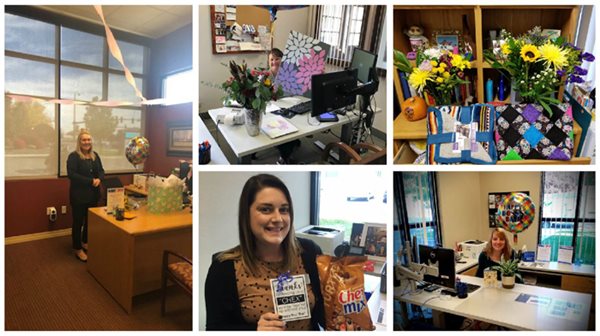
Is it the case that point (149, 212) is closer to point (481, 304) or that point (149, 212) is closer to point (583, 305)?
point (481, 304)

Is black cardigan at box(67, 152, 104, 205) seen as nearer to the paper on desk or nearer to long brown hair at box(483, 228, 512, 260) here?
long brown hair at box(483, 228, 512, 260)

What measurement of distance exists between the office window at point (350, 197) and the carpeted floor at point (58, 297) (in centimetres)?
71

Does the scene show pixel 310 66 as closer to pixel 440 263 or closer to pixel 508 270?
pixel 440 263

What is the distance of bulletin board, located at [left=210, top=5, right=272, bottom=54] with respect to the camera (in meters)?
1.50

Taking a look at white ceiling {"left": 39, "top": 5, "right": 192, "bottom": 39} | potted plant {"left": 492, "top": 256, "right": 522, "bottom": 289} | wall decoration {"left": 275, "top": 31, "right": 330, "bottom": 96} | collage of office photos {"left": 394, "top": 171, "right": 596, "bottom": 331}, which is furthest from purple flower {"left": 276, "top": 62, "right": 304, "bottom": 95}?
potted plant {"left": 492, "top": 256, "right": 522, "bottom": 289}

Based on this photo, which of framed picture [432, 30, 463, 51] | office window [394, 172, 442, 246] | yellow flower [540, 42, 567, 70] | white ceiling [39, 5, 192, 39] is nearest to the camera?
yellow flower [540, 42, 567, 70]

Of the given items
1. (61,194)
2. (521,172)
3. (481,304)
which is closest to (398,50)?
(521,172)

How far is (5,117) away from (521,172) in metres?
2.07

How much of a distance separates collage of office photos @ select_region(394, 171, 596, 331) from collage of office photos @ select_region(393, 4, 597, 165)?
0.12 metres

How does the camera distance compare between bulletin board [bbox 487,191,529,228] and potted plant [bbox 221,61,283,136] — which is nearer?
potted plant [bbox 221,61,283,136]

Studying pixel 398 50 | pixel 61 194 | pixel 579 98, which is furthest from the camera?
pixel 398 50

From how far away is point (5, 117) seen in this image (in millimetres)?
1523

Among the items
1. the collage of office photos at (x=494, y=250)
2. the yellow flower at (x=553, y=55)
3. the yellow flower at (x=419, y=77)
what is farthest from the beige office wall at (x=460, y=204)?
the yellow flower at (x=553, y=55)

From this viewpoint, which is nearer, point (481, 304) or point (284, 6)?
point (284, 6)
